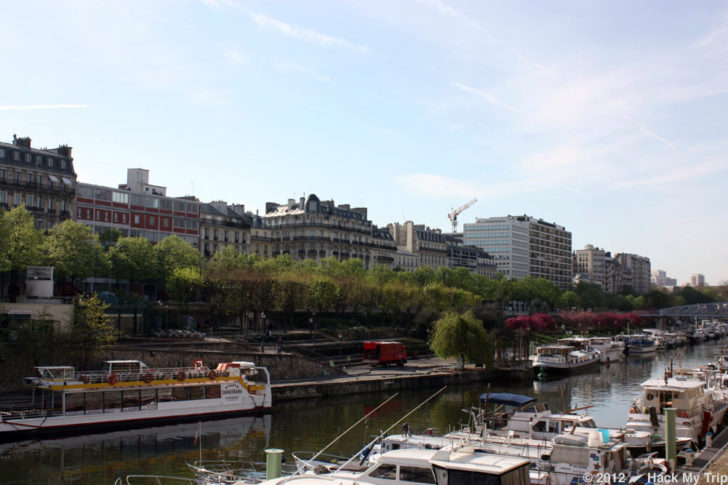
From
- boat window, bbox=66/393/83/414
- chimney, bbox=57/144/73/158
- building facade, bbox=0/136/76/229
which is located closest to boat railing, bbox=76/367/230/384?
boat window, bbox=66/393/83/414

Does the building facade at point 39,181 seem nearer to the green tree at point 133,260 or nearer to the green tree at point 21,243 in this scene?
the green tree at point 133,260

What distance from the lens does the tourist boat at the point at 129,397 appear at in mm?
36625

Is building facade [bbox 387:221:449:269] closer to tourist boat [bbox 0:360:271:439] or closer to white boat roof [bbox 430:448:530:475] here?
tourist boat [bbox 0:360:271:439]

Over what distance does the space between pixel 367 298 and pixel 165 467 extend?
56.4 metres

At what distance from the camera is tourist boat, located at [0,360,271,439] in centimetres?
3662

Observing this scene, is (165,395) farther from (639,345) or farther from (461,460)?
(639,345)

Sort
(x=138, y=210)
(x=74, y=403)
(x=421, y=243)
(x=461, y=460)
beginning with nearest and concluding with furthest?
(x=461, y=460)
(x=74, y=403)
(x=138, y=210)
(x=421, y=243)

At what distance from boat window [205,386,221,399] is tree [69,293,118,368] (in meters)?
7.78

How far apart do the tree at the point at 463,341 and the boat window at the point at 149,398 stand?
28.2 meters

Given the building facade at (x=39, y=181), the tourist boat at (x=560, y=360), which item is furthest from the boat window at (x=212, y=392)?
the building facade at (x=39, y=181)

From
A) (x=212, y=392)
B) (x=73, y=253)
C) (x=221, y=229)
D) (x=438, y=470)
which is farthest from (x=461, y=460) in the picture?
(x=221, y=229)

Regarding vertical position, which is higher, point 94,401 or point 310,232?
point 310,232

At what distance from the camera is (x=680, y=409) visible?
120ft

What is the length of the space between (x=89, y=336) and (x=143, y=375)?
781 centimetres
